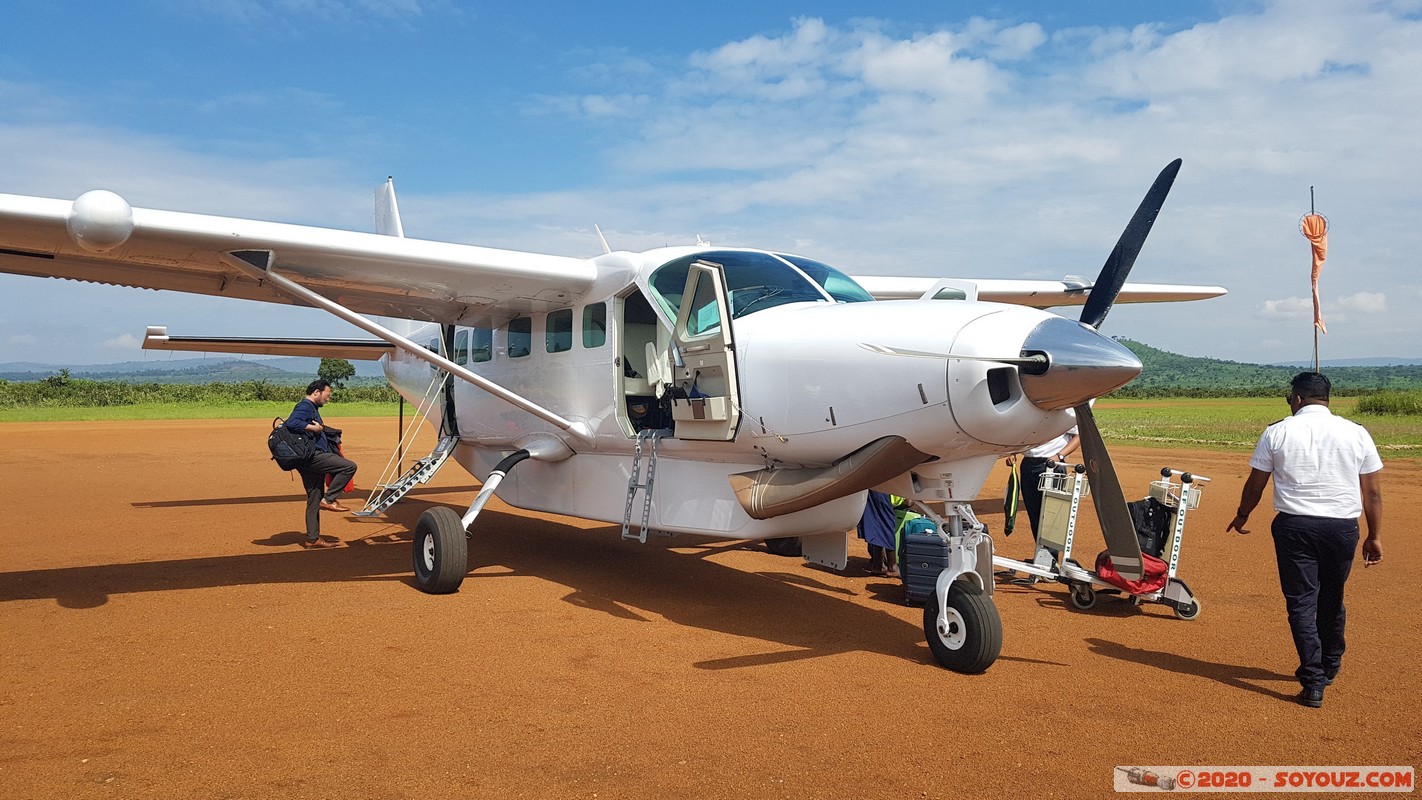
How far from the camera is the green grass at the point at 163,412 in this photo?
138 ft

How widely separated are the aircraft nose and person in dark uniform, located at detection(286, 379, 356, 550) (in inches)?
296

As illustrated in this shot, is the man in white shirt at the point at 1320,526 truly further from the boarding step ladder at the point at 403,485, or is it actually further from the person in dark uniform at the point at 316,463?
the person in dark uniform at the point at 316,463

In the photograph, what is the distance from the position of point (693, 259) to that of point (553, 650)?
326 centimetres

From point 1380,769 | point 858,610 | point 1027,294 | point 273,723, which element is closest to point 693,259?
point 858,610

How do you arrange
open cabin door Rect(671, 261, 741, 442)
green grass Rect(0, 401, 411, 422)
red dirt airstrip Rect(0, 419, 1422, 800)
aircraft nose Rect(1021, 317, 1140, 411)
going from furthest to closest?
green grass Rect(0, 401, 411, 422) → open cabin door Rect(671, 261, 741, 442) → aircraft nose Rect(1021, 317, 1140, 411) → red dirt airstrip Rect(0, 419, 1422, 800)

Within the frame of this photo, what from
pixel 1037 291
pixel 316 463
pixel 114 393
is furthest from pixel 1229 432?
pixel 114 393

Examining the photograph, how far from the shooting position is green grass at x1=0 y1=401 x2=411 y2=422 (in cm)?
4203

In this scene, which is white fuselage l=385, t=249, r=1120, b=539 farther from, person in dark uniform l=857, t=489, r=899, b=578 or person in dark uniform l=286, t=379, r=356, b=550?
person in dark uniform l=857, t=489, r=899, b=578

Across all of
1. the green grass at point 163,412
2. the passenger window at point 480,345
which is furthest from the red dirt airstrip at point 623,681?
the green grass at point 163,412

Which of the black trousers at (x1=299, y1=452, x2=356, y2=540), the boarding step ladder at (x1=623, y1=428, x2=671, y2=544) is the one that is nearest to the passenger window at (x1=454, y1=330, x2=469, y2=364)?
the black trousers at (x1=299, y1=452, x2=356, y2=540)

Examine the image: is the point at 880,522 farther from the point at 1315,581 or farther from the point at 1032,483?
the point at 1315,581

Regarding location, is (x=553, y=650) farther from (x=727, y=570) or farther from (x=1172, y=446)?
(x=1172, y=446)

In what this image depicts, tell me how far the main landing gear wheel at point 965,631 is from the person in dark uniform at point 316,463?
678 centimetres

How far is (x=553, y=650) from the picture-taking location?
19.9 ft
